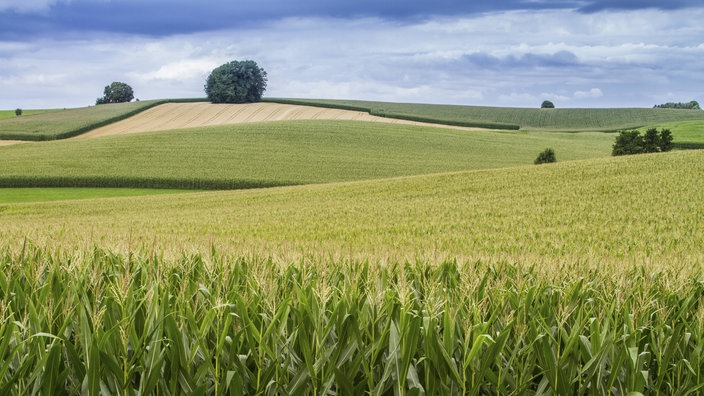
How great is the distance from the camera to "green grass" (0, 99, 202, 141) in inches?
3138

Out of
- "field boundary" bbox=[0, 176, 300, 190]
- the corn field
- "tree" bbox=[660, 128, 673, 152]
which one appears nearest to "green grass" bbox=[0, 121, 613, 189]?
"field boundary" bbox=[0, 176, 300, 190]

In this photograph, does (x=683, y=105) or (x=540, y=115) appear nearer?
(x=540, y=115)

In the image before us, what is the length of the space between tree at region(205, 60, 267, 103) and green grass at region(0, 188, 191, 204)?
5617 cm

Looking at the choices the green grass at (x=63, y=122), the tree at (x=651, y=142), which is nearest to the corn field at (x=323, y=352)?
the tree at (x=651, y=142)

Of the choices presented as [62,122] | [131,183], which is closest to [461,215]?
[131,183]

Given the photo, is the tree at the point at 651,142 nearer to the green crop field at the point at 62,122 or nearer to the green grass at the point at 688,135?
the green grass at the point at 688,135

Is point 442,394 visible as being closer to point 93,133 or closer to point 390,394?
point 390,394

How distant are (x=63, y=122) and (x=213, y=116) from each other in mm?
19790

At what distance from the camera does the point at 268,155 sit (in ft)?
201

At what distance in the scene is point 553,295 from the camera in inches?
169

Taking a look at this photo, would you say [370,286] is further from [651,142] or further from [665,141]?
[665,141]

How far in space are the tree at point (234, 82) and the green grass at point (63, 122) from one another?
973 cm

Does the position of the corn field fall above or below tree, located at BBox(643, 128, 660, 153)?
above

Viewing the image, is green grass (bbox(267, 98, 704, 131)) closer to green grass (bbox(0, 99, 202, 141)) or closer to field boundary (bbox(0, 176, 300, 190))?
green grass (bbox(0, 99, 202, 141))
